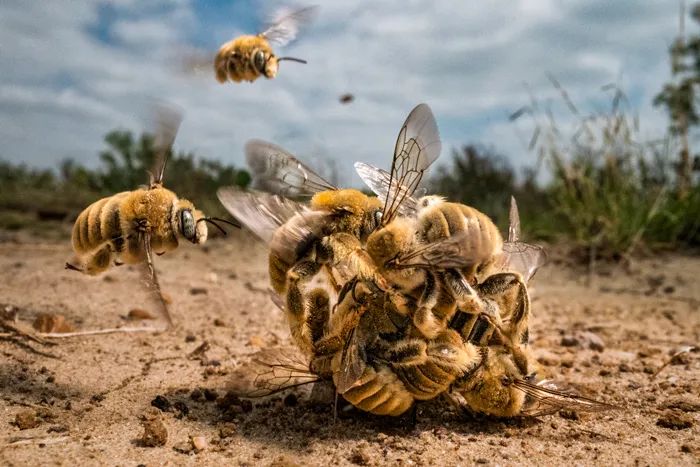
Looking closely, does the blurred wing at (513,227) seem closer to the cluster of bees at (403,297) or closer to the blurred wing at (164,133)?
the cluster of bees at (403,297)

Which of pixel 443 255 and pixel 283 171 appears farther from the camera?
pixel 283 171

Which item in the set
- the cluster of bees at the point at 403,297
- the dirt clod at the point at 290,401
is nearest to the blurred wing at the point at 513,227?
the cluster of bees at the point at 403,297

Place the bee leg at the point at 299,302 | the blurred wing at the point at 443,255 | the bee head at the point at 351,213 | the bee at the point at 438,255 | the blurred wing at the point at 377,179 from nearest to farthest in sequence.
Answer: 1. the blurred wing at the point at 443,255
2. the bee at the point at 438,255
3. the bee leg at the point at 299,302
4. the bee head at the point at 351,213
5. the blurred wing at the point at 377,179

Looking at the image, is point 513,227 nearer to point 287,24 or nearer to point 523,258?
point 523,258

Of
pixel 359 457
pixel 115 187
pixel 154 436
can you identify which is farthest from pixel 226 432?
pixel 115 187

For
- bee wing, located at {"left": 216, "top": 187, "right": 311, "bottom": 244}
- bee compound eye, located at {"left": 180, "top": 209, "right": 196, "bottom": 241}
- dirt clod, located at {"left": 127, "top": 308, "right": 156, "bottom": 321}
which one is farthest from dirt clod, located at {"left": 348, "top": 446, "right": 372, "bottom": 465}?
dirt clod, located at {"left": 127, "top": 308, "right": 156, "bottom": 321}

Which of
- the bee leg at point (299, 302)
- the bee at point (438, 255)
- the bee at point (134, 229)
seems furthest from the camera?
the bee at point (134, 229)

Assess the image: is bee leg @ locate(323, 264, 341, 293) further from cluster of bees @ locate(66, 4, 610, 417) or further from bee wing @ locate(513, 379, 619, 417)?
bee wing @ locate(513, 379, 619, 417)

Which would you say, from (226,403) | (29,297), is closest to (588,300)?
(226,403)
